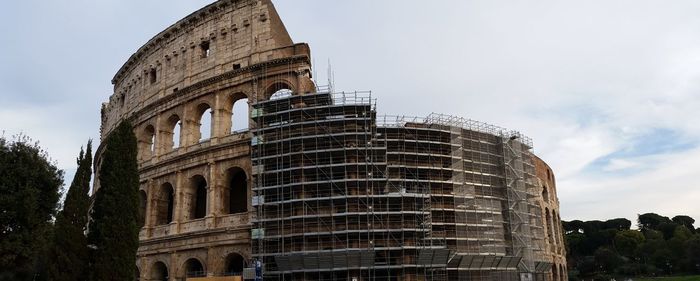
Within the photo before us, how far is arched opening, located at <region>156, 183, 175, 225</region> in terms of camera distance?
1006 inches

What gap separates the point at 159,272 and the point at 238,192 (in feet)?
17.6

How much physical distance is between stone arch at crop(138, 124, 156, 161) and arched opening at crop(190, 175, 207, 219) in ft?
13.2

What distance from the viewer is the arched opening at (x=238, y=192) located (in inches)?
937

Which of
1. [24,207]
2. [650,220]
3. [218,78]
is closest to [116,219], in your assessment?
[24,207]

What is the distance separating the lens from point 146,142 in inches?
1118

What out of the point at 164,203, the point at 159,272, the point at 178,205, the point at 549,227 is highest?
the point at 164,203

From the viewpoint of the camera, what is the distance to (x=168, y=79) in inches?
1082

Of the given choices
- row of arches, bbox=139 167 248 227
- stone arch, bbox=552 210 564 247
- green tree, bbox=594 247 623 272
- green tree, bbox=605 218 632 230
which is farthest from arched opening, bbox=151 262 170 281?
green tree, bbox=605 218 632 230

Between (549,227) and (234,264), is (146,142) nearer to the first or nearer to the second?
(234,264)

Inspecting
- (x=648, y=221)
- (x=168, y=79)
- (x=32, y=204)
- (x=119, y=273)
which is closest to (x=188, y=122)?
(x=168, y=79)

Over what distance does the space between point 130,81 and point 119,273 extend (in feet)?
57.8

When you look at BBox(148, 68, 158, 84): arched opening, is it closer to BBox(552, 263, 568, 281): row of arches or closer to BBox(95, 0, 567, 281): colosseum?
BBox(95, 0, 567, 281): colosseum

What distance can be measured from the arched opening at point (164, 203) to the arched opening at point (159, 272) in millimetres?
1979

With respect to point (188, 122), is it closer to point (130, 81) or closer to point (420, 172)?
point (130, 81)
